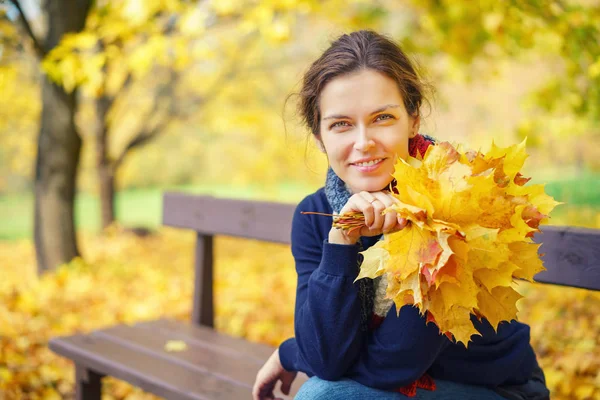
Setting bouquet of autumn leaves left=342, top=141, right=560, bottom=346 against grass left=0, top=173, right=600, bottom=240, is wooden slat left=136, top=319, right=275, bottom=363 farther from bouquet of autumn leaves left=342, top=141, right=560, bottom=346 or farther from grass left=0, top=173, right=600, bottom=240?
grass left=0, top=173, right=600, bottom=240

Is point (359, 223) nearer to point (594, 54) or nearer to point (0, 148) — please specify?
point (594, 54)

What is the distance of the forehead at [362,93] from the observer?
64.6 inches

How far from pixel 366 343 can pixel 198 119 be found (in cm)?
909

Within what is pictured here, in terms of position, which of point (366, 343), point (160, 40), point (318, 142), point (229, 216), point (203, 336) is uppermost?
point (160, 40)

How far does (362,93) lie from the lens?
5.40ft

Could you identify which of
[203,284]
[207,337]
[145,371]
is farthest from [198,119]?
[145,371]

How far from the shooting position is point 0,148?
14.6 metres

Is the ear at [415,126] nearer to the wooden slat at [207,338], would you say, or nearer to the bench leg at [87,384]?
the wooden slat at [207,338]

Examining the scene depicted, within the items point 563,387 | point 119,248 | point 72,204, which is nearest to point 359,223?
point 563,387

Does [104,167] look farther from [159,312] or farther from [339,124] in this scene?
[339,124]

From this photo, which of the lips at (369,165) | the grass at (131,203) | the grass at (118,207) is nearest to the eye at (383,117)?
the lips at (369,165)

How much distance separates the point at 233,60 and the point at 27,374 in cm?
677

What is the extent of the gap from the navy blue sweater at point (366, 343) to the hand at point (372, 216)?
3cm

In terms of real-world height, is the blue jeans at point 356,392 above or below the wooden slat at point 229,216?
below
